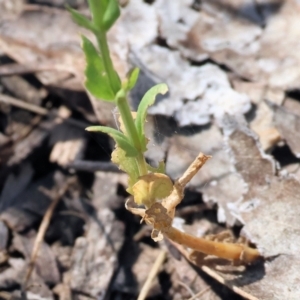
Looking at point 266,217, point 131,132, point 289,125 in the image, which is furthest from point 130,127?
point 289,125

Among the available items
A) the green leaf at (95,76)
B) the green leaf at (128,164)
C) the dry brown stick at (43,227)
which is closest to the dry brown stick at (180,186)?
the green leaf at (128,164)

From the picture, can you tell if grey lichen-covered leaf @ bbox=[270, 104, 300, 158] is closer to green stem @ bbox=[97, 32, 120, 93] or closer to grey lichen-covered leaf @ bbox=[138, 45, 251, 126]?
grey lichen-covered leaf @ bbox=[138, 45, 251, 126]

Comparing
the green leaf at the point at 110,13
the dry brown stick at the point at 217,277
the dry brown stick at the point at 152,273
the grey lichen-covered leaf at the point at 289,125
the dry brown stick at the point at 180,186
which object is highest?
the green leaf at the point at 110,13

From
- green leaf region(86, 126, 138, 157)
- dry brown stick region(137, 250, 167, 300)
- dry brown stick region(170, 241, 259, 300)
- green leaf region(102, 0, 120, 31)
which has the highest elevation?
green leaf region(102, 0, 120, 31)

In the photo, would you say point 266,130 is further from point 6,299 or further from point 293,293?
point 6,299

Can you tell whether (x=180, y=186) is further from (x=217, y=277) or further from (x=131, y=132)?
(x=217, y=277)

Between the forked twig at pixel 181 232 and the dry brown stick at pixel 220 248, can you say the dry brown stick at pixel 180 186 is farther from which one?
the dry brown stick at pixel 220 248

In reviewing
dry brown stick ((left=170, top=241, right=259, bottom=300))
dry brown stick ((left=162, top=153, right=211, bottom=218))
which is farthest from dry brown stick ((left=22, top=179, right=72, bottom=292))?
dry brown stick ((left=162, top=153, right=211, bottom=218))

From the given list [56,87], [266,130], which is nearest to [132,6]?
[56,87]
